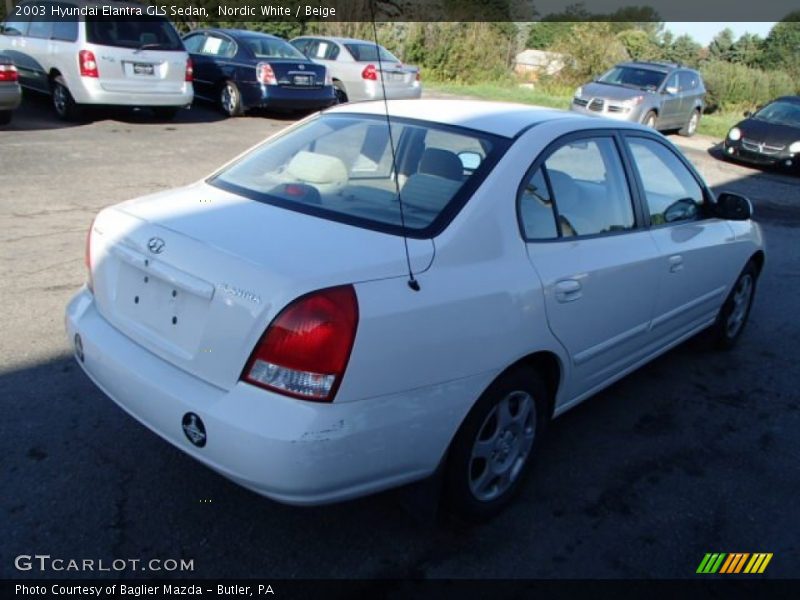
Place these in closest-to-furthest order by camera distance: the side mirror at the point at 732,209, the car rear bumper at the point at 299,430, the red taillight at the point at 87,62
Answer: the car rear bumper at the point at 299,430 → the side mirror at the point at 732,209 → the red taillight at the point at 87,62

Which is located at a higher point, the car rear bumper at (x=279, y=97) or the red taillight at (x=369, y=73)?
the red taillight at (x=369, y=73)

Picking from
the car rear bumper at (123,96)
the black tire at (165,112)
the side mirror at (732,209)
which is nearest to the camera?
the side mirror at (732,209)

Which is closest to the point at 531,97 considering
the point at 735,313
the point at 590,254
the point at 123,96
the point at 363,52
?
the point at 363,52

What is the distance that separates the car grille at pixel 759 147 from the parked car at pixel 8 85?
42.9 ft

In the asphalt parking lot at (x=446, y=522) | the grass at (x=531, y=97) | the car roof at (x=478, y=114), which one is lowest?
the grass at (x=531, y=97)

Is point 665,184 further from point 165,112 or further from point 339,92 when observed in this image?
point 339,92

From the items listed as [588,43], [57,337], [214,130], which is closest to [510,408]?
[57,337]

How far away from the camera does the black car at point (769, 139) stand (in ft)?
47.1

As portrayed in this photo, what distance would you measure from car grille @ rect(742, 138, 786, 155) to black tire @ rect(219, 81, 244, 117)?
9.93m

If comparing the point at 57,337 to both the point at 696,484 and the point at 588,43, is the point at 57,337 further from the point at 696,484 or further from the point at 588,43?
the point at 588,43

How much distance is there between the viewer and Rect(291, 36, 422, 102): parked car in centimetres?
1590

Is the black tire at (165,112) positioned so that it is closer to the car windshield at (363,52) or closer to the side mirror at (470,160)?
the car windshield at (363,52)

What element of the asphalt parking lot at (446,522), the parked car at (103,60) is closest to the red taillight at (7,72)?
the parked car at (103,60)

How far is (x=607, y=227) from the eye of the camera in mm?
3502
